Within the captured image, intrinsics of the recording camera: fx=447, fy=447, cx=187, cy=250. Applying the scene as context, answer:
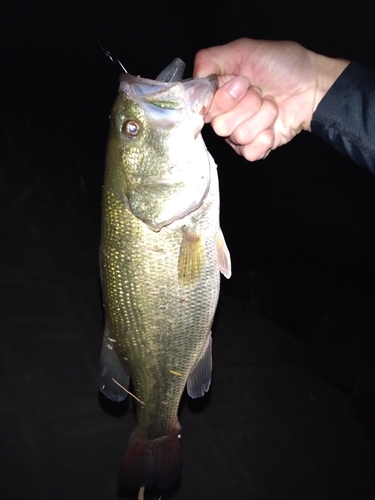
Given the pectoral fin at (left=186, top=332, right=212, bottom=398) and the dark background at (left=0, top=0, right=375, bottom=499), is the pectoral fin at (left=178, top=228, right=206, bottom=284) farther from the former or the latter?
the dark background at (left=0, top=0, right=375, bottom=499)

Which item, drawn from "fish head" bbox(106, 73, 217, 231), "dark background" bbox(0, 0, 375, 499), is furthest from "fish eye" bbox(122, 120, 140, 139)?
"dark background" bbox(0, 0, 375, 499)

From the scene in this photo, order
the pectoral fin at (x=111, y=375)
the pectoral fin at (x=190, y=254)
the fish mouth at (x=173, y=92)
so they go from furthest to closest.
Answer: the pectoral fin at (x=111, y=375) → the pectoral fin at (x=190, y=254) → the fish mouth at (x=173, y=92)

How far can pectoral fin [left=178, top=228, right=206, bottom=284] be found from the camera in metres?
1.46

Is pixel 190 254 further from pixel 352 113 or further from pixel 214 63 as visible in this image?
pixel 352 113

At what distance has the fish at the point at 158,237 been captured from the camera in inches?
54.6

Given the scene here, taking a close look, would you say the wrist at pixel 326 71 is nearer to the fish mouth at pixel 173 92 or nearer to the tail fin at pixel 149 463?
the fish mouth at pixel 173 92

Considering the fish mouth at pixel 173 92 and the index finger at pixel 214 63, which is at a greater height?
the fish mouth at pixel 173 92

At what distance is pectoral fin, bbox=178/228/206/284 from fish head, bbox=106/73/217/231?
0.08 meters

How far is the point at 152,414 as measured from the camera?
66.5 inches

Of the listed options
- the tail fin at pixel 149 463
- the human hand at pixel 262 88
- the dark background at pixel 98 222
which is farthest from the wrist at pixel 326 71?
the dark background at pixel 98 222

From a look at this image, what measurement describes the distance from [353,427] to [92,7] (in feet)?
28.3

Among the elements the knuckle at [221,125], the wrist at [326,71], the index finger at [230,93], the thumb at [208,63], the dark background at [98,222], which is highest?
the thumb at [208,63]

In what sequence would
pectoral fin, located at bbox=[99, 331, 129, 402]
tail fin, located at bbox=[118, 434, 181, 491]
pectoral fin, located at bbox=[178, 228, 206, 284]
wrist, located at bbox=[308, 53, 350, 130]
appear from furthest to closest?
wrist, located at bbox=[308, 53, 350, 130], tail fin, located at bbox=[118, 434, 181, 491], pectoral fin, located at bbox=[99, 331, 129, 402], pectoral fin, located at bbox=[178, 228, 206, 284]

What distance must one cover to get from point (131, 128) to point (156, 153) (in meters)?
0.11
